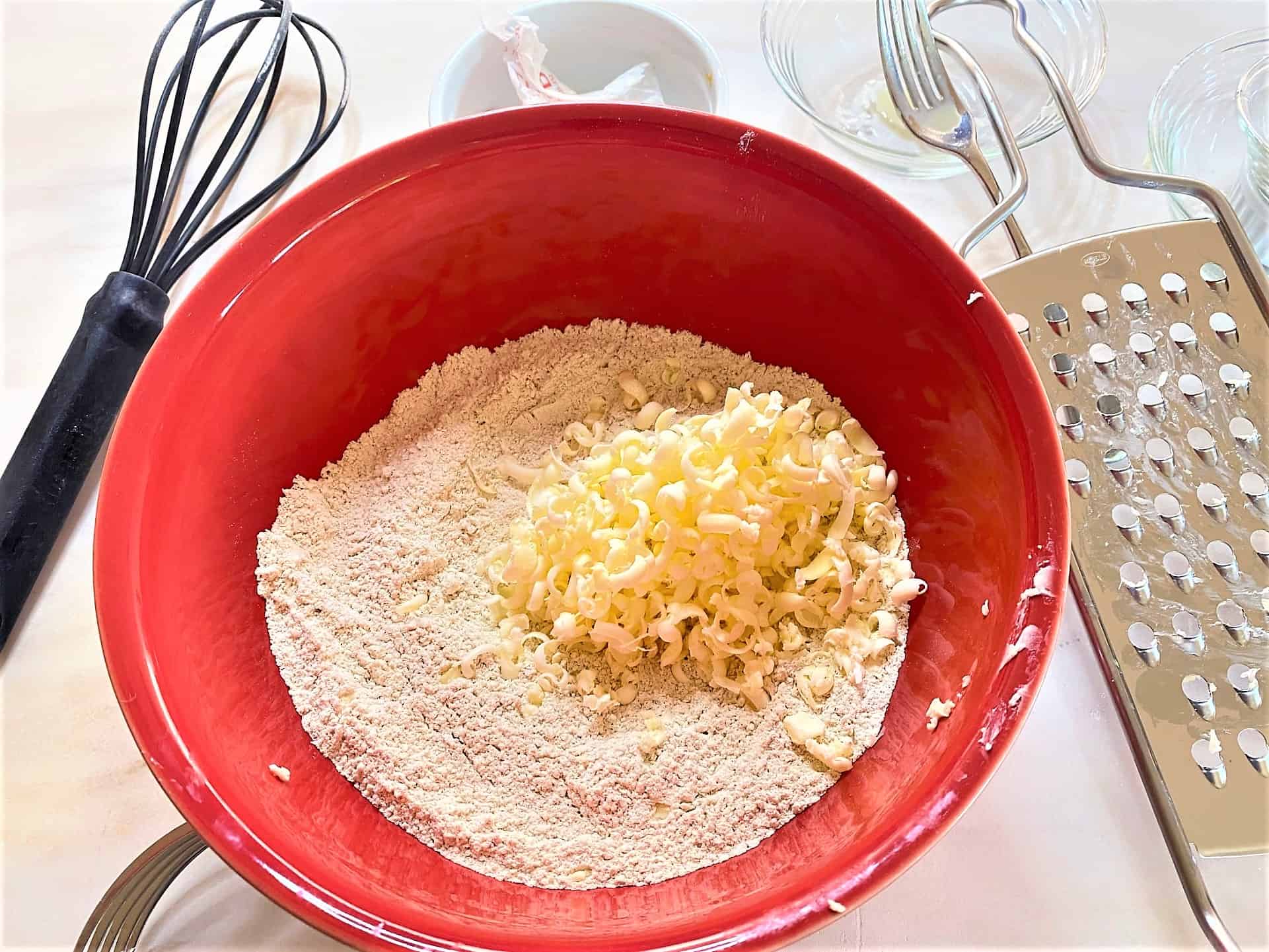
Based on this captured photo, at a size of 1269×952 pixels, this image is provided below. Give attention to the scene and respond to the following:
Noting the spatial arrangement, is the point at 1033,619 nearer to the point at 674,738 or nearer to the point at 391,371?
the point at 674,738

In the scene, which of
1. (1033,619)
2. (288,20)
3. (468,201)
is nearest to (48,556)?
(468,201)

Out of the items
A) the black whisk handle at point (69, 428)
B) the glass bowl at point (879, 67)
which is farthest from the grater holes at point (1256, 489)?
the black whisk handle at point (69, 428)

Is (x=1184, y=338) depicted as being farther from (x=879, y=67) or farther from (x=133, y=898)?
(x=133, y=898)

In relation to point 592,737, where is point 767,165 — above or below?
above

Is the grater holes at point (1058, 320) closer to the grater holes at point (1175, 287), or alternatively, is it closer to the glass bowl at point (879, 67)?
the grater holes at point (1175, 287)

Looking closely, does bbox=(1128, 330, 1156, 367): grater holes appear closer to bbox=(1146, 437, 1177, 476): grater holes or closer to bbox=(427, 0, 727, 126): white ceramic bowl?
bbox=(1146, 437, 1177, 476): grater holes

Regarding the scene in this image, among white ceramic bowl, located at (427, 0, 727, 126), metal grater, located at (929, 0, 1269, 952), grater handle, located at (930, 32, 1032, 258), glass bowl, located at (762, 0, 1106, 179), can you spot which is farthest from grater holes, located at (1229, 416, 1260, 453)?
white ceramic bowl, located at (427, 0, 727, 126)

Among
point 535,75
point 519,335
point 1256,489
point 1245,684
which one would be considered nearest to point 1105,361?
point 1256,489
